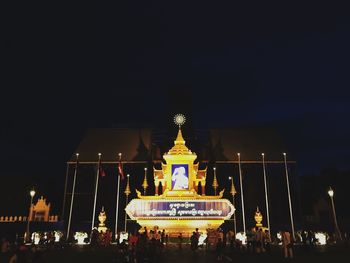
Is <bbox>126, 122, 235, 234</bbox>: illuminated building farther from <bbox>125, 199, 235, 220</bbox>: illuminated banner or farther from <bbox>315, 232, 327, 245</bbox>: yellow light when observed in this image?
<bbox>315, 232, 327, 245</bbox>: yellow light

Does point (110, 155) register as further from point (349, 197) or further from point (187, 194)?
point (349, 197)

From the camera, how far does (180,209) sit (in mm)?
33719

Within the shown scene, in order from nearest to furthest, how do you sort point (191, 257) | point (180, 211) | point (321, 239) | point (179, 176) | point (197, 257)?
point (197, 257)
point (191, 257)
point (321, 239)
point (180, 211)
point (179, 176)

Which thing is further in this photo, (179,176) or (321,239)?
(179,176)

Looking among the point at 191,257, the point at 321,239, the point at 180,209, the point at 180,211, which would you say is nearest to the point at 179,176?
the point at 180,209

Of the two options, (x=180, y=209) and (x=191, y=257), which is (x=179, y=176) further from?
(x=191, y=257)

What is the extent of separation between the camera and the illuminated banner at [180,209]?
110 ft

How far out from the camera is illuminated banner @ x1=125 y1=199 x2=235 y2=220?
3350 cm

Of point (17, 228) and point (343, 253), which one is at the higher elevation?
point (17, 228)

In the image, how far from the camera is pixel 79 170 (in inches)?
1614

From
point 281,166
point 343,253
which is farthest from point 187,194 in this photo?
point 343,253

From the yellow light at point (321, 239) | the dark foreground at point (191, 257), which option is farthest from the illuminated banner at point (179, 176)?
the dark foreground at point (191, 257)

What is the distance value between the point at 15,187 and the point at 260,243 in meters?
35.6

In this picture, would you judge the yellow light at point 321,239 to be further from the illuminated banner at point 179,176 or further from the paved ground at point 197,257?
the illuminated banner at point 179,176
